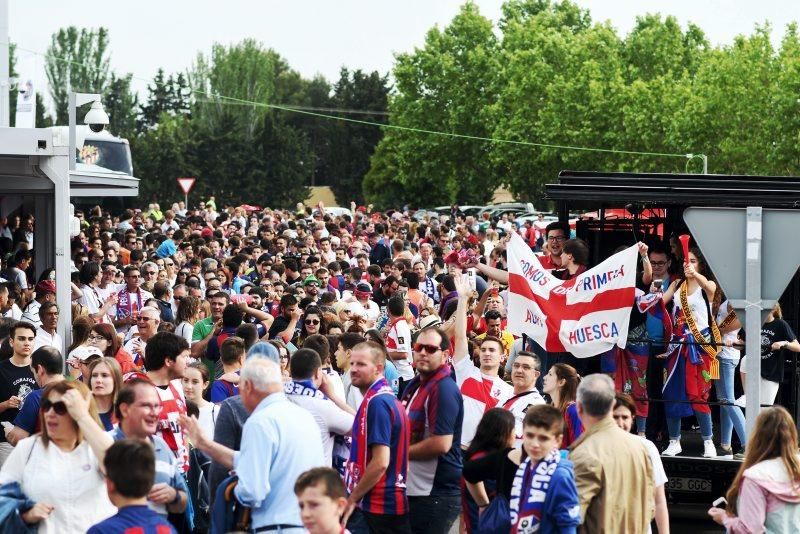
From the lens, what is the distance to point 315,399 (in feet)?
27.5

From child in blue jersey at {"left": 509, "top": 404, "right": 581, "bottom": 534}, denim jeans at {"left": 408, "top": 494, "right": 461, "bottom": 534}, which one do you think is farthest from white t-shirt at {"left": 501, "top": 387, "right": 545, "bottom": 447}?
child in blue jersey at {"left": 509, "top": 404, "right": 581, "bottom": 534}

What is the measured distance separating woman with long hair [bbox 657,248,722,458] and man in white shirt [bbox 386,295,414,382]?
3.06m

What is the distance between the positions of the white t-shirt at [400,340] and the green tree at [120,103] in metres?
108

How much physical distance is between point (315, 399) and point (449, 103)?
231 ft

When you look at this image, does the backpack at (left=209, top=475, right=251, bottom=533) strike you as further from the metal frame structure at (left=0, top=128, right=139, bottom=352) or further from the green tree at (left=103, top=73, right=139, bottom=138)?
the green tree at (left=103, top=73, right=139, bottom=138)

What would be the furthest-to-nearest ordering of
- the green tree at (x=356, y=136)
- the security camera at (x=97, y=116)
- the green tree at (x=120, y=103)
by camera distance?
the green tree at (x=120, y=103) < the green tree at (x=356, y=136) < the security camera at (x=97, y=116)

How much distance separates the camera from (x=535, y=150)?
72.1 m

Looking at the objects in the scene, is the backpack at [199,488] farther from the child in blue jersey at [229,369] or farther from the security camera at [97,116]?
the security camera at [97,116]

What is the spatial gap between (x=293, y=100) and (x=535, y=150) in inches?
2746

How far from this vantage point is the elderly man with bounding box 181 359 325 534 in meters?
6.73

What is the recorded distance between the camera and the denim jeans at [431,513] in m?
8.47

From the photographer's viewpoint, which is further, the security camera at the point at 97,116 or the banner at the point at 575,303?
the security camera at the point at 97,116

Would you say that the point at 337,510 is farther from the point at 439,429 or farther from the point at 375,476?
the point at 439,429

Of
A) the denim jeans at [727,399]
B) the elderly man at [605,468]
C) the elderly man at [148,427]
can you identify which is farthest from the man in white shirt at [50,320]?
the elderly man at [605,468]
